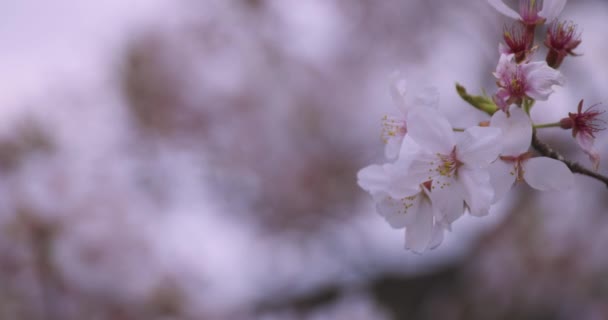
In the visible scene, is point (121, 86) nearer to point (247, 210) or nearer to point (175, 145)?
point (175, 145)

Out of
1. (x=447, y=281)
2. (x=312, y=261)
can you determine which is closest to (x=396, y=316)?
(x=447, y=281)

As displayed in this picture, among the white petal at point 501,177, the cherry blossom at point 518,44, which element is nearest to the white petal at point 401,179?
the white petal at point 501,177

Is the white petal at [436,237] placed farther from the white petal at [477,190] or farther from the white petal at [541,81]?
the white petal at [541,81]

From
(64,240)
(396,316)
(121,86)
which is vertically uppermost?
(121,86)

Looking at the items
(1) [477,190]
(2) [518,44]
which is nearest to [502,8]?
(2) [518,44]

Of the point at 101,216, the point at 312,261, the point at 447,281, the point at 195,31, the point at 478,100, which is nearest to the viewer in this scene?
the point at 478,100

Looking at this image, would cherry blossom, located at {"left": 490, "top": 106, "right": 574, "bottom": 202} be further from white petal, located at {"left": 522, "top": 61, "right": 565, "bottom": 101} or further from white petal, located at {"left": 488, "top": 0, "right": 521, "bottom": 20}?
white petal, located at {"left": 488, "top": 0, "right": 521, "bottom": 20}
